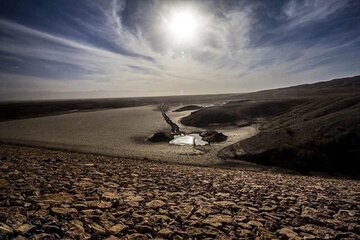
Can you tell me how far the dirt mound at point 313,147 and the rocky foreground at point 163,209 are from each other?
21.0 ft

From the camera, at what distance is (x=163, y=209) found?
5105 mm

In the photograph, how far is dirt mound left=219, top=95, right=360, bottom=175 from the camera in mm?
12883

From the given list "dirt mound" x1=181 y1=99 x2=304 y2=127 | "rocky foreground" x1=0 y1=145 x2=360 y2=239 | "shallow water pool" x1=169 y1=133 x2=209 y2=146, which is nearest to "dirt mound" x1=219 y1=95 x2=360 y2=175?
"shallow water pool" x1=169 y1=133 x2=209 y2=146

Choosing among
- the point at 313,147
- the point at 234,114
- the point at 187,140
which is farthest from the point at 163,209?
the point at 234,114

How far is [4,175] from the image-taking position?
6758mm

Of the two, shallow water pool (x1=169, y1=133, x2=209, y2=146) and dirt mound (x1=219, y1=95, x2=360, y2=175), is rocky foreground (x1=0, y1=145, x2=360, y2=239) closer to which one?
dirt mound (x1=219, y1=95, x2=360, y2=175)

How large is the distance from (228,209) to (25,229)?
426cm

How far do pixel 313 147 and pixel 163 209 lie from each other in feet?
43.7

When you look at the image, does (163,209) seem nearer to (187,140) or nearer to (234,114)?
(187,140)

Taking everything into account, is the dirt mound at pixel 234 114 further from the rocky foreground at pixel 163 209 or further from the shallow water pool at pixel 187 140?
the rocky foreground at pixel 163 209

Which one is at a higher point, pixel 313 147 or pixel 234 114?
pixel 234 114

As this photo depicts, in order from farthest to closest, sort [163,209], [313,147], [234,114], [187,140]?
1. [234,114]
2. [187,140]
3. [313,147]
4. [163,209]

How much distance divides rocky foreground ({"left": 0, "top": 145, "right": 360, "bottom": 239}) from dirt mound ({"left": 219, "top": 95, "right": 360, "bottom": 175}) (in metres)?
6.41

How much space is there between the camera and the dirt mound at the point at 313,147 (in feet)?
42.3
